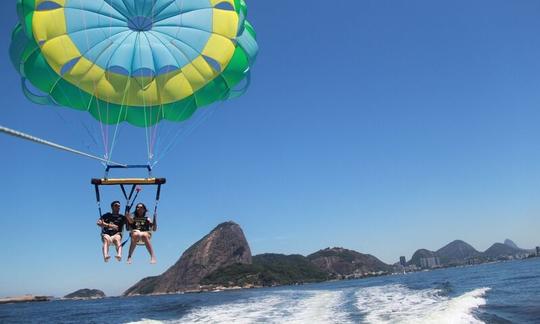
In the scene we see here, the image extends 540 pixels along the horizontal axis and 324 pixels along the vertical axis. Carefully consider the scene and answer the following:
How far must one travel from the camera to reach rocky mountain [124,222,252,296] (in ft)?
534

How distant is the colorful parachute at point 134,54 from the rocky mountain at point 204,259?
148 meters

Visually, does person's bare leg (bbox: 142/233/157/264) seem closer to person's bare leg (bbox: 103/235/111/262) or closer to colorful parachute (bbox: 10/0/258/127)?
person's bare leg (bbox: 103/235/111/262)

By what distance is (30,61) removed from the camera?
1311 centimetres

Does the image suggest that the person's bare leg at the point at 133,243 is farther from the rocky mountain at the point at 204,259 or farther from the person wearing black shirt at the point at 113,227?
the rocky mountain at the point at 204,259

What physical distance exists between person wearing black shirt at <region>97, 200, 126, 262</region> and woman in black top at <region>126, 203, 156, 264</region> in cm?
25

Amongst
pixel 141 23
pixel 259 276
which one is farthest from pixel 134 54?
pixel 259 276

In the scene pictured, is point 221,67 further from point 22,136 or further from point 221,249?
point 221,249

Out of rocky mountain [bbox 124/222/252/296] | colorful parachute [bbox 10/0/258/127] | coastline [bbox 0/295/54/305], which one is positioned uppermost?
rocky mountain [bbox 124/222/252/296]

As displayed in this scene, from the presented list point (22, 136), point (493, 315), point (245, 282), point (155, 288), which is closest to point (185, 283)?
point (155, 288)

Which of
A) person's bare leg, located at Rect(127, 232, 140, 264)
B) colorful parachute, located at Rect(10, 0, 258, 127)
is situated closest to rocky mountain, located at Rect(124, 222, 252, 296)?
colorful parachute, located at Rect(10, 0, 258, 127)

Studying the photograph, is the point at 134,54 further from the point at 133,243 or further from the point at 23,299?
the point at 23,299

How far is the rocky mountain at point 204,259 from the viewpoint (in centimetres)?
16288

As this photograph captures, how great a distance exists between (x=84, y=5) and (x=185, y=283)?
15386cm

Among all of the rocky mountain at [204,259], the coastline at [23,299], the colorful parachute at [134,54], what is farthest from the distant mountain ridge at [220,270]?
the colorful parachute at [134,54]
